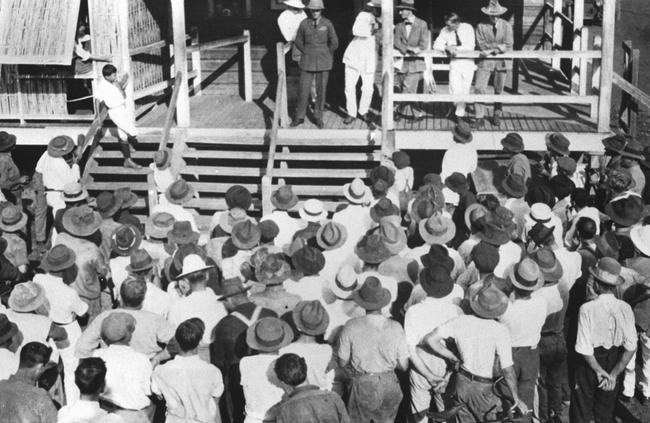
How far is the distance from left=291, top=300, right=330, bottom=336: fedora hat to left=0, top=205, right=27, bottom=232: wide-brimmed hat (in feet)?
14.3

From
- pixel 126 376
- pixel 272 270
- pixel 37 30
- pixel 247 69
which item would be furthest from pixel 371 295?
pixel 247 69

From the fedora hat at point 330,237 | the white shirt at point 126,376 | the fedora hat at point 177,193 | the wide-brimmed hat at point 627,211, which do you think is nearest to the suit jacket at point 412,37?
the fedora hat at point 177,193

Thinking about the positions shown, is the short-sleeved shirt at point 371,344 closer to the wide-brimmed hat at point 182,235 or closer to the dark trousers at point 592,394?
the dark trousers at point 592,394

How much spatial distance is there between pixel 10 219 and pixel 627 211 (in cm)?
656

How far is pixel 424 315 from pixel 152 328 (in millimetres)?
2262

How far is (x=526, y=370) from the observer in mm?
7746

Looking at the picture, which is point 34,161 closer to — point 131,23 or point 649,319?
point 131,23

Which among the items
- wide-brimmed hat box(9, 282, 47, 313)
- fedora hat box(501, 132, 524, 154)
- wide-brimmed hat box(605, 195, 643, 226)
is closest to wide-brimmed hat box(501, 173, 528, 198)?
wide-brimmed hat box(605, 195, 643, 226)

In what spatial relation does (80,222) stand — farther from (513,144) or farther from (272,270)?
(513,144)

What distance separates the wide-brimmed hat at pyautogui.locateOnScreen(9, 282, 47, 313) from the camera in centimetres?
742

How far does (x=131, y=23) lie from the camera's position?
45.9ft

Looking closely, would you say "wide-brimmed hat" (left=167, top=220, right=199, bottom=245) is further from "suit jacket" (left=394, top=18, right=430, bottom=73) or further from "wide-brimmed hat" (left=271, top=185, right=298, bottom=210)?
"suit jacket" (left=394, top=18, right=430, bottom=73)

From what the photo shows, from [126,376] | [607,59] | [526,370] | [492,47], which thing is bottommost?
[526,370]

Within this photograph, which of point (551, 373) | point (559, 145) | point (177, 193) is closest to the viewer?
point (551, 373)
